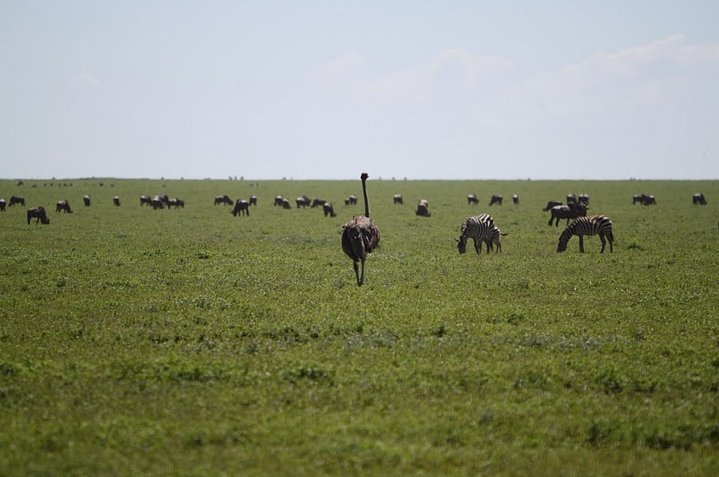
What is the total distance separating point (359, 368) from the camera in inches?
483

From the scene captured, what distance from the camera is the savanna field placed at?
8.87m

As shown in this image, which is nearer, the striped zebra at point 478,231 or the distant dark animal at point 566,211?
the striped zebra at point 478,231

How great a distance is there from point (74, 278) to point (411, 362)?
45.1 ft

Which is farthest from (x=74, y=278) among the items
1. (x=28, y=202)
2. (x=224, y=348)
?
(x=28, y=202)

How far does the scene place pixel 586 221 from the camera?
104 ft

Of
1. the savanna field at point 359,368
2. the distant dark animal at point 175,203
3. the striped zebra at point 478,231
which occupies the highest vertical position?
the distant dark animal at point 175,203

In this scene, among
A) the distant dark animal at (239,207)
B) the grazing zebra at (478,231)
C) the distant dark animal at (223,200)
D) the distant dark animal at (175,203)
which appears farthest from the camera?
the distant dark animal at (223,200)

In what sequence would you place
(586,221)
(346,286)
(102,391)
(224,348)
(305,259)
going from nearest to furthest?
(102,391), (224,348), (346,286), (305,259), (586,221)

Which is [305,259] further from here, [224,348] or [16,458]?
[16,458]

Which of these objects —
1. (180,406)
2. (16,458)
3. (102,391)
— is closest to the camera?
(16,458)

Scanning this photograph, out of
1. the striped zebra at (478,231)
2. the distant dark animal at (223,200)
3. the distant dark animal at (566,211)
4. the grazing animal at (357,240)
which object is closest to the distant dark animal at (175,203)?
the distant dark animal at (223,200)

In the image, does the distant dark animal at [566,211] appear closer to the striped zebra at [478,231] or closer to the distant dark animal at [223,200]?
the striped zebra at [478,231]

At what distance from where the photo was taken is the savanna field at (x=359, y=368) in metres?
8.87

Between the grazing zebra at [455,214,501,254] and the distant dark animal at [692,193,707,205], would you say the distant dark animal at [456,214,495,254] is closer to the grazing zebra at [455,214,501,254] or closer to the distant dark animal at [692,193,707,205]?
the grazing zebra at [455,214,501,254]
